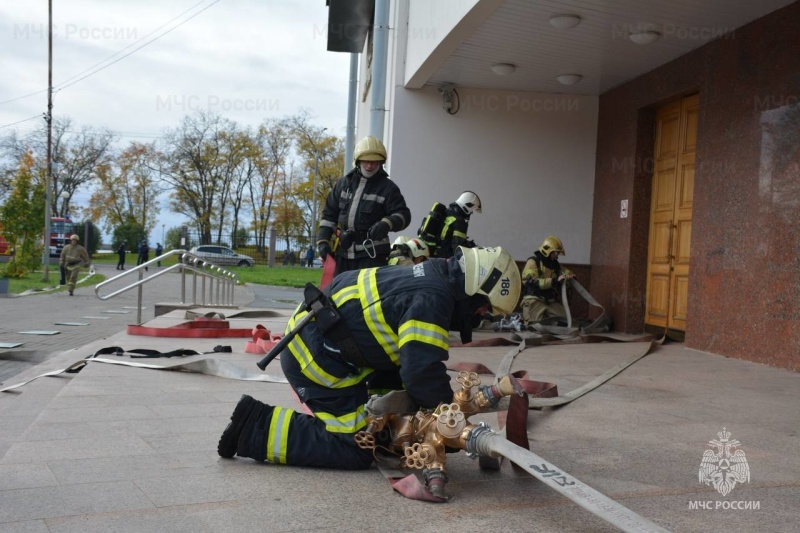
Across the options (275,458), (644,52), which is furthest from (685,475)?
(644,52)

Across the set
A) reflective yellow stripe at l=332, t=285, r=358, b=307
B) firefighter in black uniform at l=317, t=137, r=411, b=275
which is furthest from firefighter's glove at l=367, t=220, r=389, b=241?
reflective yellow stripe at l=332, t=285, r=358, b=307

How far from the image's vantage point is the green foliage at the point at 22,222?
2839 cm

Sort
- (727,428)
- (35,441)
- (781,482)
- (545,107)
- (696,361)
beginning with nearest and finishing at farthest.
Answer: (781,482)
(35,441)
(727,428)
(696,361)
(545,107)

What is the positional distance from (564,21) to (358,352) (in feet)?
19.3

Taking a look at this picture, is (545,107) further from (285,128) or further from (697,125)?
(285,128)

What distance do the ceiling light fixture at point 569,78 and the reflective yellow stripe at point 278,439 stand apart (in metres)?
8.22

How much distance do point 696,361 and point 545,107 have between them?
5332 millimetres

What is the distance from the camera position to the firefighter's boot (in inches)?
141

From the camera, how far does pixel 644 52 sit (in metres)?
9.35

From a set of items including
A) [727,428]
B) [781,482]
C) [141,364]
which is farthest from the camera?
[141,364]

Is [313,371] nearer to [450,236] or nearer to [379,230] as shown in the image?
[379,230]

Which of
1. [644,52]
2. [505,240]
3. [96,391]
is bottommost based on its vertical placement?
[96,391]

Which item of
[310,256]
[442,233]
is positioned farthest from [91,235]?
[442,233]

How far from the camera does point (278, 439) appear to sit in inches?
141
